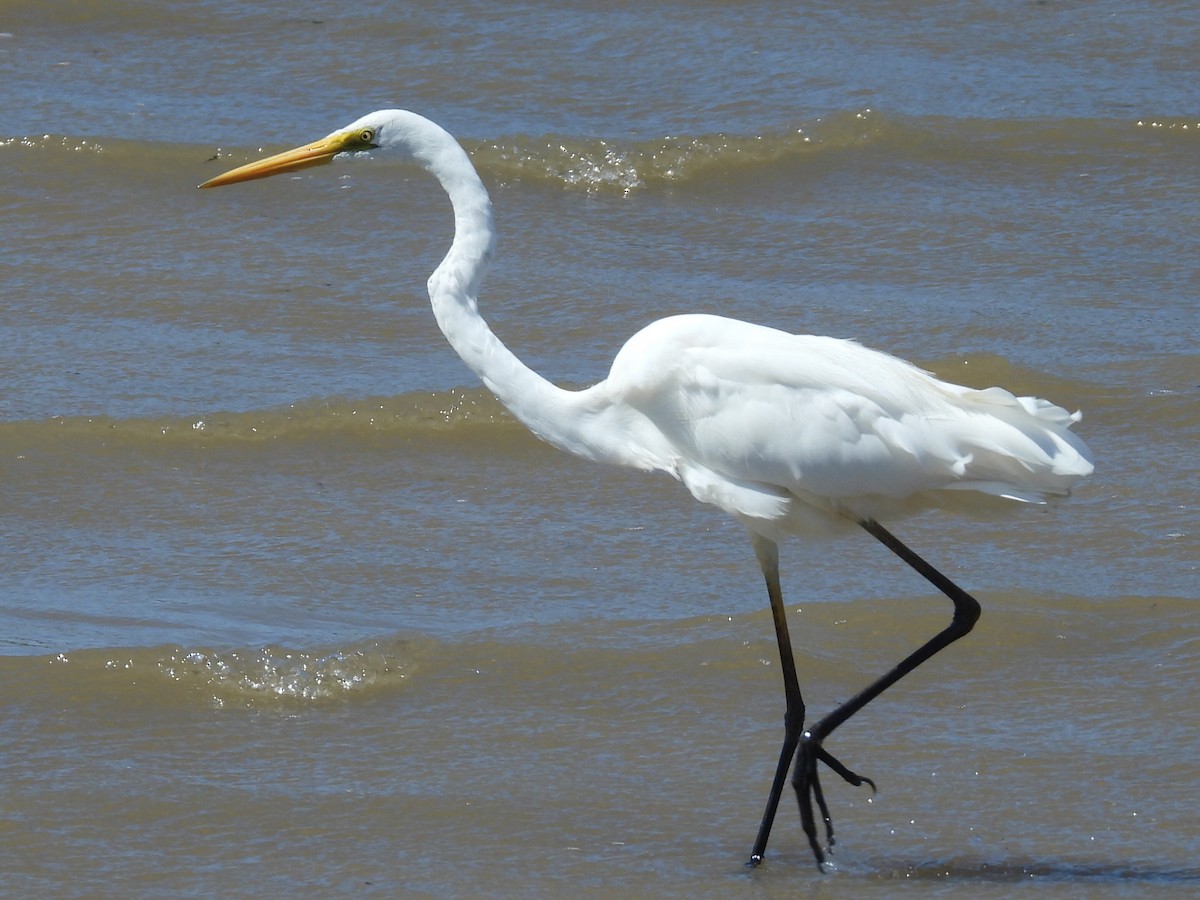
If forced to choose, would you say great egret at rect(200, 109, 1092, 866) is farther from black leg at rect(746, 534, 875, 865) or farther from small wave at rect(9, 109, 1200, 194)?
small wave at rect(9, 109, 1200, 194)

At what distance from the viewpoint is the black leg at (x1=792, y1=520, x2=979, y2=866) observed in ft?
13.4

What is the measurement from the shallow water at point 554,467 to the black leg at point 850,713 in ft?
0.46

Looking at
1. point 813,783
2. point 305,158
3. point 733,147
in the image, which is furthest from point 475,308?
point 733,147

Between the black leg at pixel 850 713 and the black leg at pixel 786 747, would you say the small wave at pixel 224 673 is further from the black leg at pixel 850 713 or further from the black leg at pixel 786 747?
the black leg at pixel 850 713

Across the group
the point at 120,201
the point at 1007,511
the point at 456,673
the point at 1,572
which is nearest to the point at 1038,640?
the point at 1007,511

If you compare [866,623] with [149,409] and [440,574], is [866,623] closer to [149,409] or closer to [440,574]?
[440,574]

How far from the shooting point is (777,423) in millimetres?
4008

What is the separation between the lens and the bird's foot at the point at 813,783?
160 inches

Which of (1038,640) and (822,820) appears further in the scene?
(1038,640)

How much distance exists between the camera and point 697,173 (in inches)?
340

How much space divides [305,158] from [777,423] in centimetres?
134

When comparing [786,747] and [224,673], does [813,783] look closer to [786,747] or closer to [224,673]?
[786,747]

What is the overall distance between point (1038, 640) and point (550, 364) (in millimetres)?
2435

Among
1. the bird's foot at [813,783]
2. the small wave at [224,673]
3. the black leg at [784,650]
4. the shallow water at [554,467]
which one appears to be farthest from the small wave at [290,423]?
the bird's foot at [813,783]
